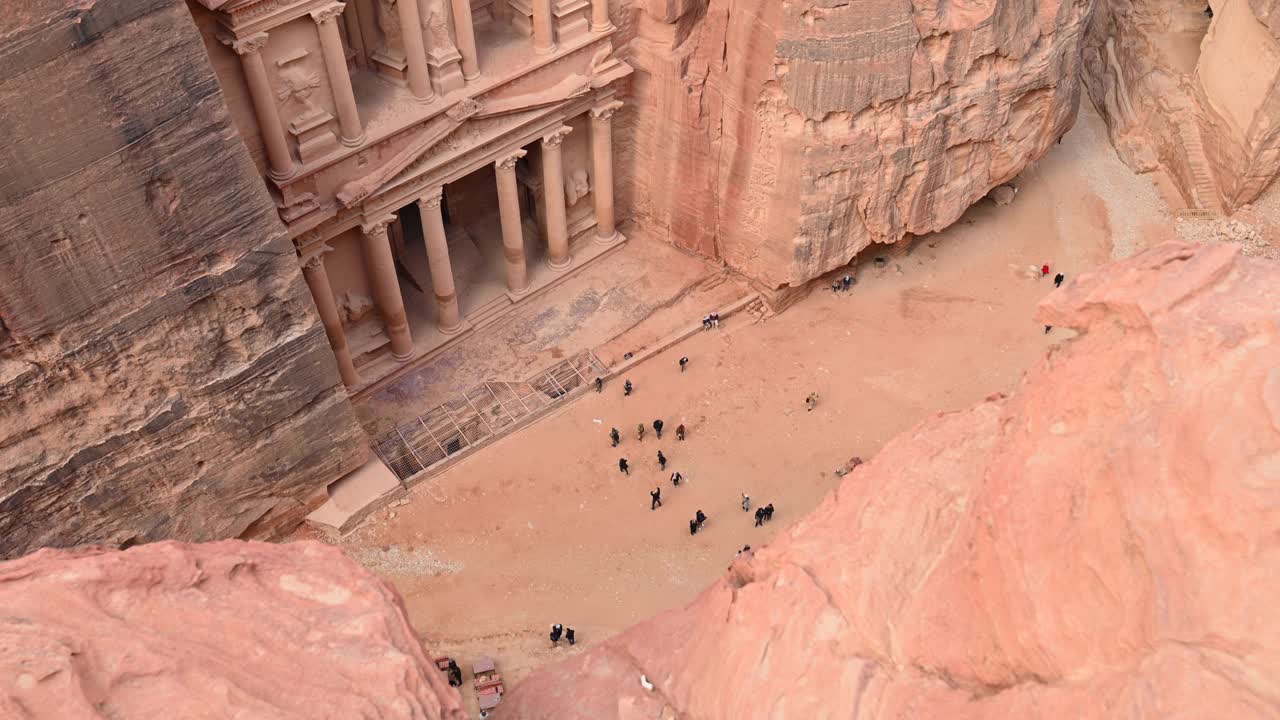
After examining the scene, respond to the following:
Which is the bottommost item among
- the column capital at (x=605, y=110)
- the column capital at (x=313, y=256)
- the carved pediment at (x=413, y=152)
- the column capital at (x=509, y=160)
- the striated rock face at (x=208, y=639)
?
the column capital at (x=313, y=256)

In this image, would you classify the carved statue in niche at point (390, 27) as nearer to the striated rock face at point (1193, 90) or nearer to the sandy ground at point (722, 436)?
the sandy ground at point (722, 436)

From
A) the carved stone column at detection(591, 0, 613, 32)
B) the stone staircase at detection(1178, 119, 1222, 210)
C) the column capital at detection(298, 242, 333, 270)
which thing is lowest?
the stone staircase at detection(1178, 119, 1222, 210)

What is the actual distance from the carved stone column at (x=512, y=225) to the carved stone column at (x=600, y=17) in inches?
114

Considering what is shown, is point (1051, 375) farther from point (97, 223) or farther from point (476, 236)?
point (476, 236)

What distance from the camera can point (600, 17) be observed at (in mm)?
23375

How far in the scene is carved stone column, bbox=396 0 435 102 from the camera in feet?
68.5

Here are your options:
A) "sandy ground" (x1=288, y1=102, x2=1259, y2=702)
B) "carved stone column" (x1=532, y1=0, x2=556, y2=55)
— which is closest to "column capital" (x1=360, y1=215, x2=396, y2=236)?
"carved stone column" (x1=532, y1=0, x2=556, y2=55)

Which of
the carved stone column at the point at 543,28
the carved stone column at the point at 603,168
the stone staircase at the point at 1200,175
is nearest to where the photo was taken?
the carved stone column at the point at 543,28

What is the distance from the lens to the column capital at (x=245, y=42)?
18391 millimetres

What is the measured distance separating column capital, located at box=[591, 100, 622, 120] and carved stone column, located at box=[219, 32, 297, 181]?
22.1 feet

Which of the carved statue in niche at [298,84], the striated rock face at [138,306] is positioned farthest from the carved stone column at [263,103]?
the striated rock face at [138,306]

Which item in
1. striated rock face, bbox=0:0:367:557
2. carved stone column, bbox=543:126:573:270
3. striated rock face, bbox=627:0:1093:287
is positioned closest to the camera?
striated rock face, bbox=0:0:367:557

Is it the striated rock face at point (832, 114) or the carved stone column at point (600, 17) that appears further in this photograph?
the carved stone column at point (600, 17)

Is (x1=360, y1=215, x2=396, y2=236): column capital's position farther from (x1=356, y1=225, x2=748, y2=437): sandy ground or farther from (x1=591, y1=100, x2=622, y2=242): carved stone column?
(x1=591, y1=100, x2=622, y2=242): carved stone column
